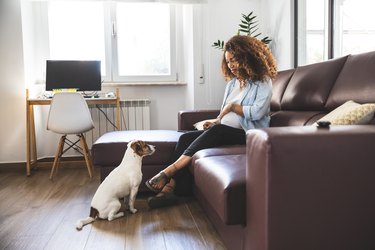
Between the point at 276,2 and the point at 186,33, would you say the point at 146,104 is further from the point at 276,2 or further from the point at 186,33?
the point at 276,2

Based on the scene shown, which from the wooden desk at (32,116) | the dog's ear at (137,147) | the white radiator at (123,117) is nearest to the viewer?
the dog's ear at (137,147)

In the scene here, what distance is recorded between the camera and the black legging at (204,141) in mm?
1892

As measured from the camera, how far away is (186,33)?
3834mm

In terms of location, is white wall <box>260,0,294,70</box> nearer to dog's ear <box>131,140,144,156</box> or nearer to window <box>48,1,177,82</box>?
window <box>48,1,177,82</box>

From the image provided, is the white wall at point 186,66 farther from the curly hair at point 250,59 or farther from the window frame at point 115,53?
the curly hair at point 250,59

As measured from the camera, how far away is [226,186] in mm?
1134

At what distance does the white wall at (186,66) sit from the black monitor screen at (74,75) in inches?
10.4

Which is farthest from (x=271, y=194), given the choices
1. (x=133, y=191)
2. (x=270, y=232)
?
(x=133, y=191)

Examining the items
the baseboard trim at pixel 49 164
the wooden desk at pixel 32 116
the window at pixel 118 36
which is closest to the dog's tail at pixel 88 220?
the wooden desk at pixel 32 116

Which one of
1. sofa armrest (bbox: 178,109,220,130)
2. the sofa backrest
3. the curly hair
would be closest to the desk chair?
sofa armrest (bbox: 178,109,220,130)

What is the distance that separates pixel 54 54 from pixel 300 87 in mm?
2902

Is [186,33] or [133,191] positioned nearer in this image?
[133,191]

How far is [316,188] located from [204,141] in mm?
985

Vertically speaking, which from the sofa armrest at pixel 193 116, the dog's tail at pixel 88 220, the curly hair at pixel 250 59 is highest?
the curly hair at pixel 250 59
